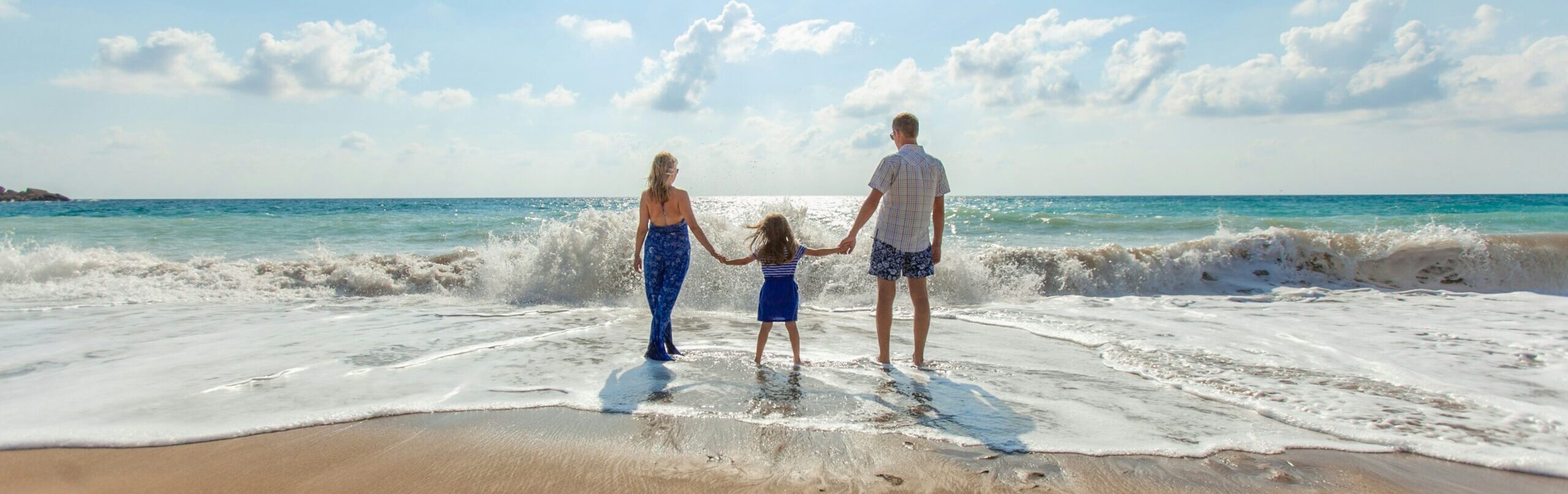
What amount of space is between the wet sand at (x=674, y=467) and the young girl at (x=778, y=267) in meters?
1.46

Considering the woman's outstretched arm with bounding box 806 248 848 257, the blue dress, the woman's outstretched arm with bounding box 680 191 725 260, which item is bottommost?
the blue dress

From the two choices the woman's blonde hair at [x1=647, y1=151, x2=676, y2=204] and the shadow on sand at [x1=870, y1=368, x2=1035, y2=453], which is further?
the woman's blonde hair at [x1=647, y1=151, x2=676, y2=204]

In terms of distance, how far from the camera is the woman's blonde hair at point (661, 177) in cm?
510

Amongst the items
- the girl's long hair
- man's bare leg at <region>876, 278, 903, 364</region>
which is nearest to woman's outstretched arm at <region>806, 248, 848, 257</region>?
the girl's long hair

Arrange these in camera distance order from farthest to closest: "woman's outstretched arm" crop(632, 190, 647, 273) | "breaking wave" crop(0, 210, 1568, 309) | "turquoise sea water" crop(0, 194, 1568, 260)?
"turquoise sea water" crop(0, 194, 1568, 260) → "breaking wave" crop(0, 210, 1568, 309) → "woman's outstretched arm" crop(632, 190, 647, 273)

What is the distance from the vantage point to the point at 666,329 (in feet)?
18.1

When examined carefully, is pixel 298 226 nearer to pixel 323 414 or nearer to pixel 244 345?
pixel 244 345

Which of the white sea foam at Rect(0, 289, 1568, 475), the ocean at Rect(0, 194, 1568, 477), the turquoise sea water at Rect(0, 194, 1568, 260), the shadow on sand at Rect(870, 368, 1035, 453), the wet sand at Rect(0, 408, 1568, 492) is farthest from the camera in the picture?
the turquoise sea water at Rect(0, 194, 1568, 260)

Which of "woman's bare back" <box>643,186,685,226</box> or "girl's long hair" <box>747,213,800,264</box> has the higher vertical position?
"woman's bare back" <box>643,186,685,226</box>

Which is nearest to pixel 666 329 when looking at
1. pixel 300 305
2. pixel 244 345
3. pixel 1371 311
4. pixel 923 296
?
pixel 923 296

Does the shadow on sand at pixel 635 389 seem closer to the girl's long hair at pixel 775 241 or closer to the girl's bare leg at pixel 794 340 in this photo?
the girl's bare leg at pixel 794 340

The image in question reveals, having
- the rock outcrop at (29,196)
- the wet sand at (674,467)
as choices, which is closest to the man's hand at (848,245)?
the wet sand at (674,467)

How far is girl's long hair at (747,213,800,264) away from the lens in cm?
498

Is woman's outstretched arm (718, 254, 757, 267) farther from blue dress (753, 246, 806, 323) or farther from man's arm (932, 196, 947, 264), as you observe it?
man's arm (932, 196, 947, 264)
